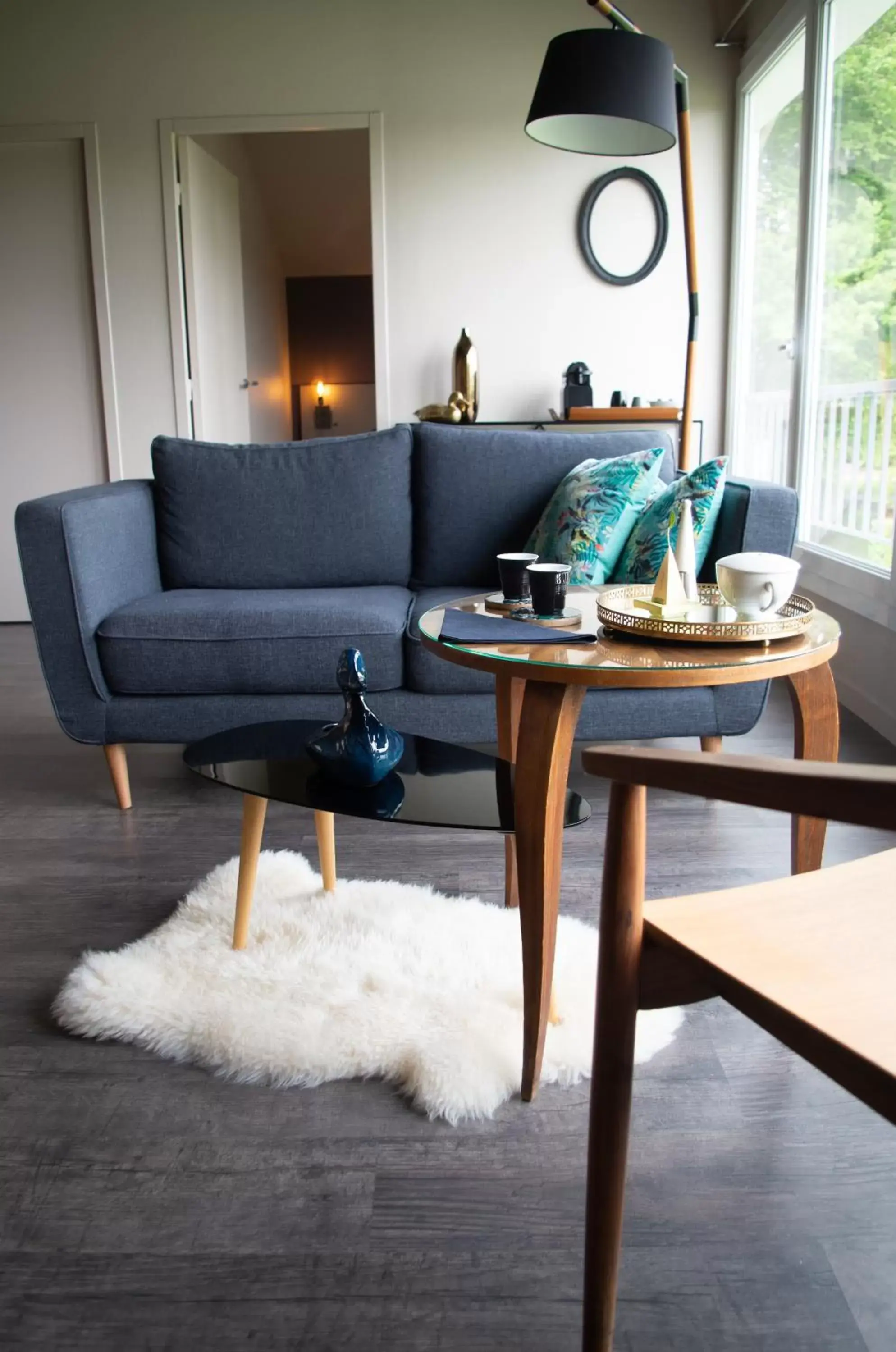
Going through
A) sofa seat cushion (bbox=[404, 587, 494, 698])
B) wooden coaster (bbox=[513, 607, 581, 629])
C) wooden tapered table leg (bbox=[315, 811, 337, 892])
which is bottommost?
wooden tapered table leg (bbox=[315, 811, 337, 892])

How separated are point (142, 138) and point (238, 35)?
0.63 meters

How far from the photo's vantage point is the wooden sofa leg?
2.43 meters

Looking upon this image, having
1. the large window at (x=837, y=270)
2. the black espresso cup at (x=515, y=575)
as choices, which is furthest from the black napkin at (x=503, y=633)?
the large window at (x=837, y=270)

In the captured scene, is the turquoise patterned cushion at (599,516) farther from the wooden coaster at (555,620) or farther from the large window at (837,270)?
the large window at (837,270)

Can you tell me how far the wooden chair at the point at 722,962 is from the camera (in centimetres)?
72

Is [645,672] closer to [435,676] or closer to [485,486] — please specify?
[435,676]

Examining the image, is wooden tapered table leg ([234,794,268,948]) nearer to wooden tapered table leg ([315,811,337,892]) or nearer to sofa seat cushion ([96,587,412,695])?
wooden tapered table leg ([315,811,337,892])

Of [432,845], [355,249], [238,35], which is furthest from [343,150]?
[432,845]

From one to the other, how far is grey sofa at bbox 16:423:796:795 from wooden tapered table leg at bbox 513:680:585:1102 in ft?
3.43

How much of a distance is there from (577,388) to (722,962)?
4.12 metres

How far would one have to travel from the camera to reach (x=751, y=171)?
15.0ft

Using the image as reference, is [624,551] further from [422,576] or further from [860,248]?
[860,248]

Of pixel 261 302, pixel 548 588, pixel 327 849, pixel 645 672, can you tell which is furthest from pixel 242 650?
pixel 261 302

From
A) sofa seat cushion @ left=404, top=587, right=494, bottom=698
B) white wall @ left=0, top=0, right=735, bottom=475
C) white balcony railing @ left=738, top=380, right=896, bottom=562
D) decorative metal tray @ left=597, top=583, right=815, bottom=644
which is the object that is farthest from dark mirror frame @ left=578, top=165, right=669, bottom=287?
decorative metal tray @ left=597, top=583, right=815, bottom=644
